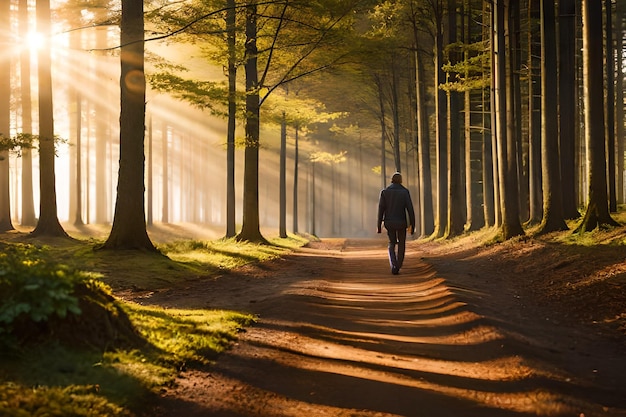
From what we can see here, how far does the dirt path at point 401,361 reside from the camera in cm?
470

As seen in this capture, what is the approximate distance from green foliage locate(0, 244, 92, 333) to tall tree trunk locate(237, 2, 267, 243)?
17337mm

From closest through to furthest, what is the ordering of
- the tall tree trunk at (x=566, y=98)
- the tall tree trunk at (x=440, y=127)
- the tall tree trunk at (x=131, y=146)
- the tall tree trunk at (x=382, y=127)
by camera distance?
the tall tree trunk at (x=131, y=146)
the tall tree trunk at (x=566, y=98)
the tall tree trunk at (x=440, y=127)
the tall tree trunk at (x=382, y=127)

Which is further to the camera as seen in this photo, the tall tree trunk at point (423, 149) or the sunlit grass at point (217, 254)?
the tall tree trunk at point (423, 149)

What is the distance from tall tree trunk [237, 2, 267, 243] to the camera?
74.6 feet

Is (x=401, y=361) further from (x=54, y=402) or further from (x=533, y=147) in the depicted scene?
(x=533, y=147)

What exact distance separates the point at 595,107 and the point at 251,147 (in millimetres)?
12091

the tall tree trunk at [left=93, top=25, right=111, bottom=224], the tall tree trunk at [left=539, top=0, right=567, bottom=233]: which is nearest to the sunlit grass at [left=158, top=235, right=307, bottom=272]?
the tall tree trunk at [left=539, top=0, right=567, bottom=233]

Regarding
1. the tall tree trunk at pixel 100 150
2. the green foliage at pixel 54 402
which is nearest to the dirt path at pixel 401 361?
the green foliage at pixel 54 402

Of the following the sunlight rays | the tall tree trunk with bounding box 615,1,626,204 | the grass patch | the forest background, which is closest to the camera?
the grass patch

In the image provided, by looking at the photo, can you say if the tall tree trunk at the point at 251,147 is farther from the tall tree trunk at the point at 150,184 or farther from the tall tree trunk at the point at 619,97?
the tall tree trunk at the point at 619,97

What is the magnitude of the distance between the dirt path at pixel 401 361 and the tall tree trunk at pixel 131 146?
474cm

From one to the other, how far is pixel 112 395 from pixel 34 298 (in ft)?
3.00

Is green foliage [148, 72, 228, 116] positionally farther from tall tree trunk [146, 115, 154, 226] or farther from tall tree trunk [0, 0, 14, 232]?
tall tree trunk [146, 115, 154, 226]

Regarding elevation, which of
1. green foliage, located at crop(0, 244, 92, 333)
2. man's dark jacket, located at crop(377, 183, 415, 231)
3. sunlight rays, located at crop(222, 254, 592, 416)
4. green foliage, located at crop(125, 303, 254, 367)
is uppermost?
man's dark jacket, located at crop(377, 183, 415, 231)
